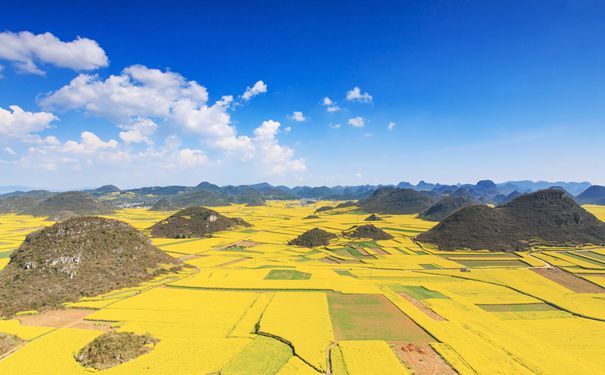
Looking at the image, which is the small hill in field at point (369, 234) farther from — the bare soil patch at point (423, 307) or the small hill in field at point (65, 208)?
the small hill in field at point (65, 208)

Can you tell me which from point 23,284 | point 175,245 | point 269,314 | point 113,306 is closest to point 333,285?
point 269,314

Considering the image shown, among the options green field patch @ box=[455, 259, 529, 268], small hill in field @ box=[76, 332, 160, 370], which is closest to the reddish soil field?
small hill in field @ box=[76, 332, 160, 370]

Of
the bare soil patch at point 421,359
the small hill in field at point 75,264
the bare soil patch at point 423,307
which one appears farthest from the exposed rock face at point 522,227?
the small hill in field at point 75,264

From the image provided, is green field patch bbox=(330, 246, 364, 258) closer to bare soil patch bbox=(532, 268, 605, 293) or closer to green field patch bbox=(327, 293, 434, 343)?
green field patch bbox=(327, 293, 434, 343)

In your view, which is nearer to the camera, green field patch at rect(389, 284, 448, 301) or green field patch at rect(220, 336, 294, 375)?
green field patch at rect(220, 336, 294, 375)

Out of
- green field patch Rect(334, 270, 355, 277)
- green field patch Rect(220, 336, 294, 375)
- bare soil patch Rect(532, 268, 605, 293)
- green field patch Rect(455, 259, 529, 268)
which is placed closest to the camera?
green field patch Rect(220, 336, 294, 375)

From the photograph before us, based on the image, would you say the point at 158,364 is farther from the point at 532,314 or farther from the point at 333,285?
the point at 532,314

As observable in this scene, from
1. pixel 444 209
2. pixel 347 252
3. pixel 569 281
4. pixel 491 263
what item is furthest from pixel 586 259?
pixel 444 209
